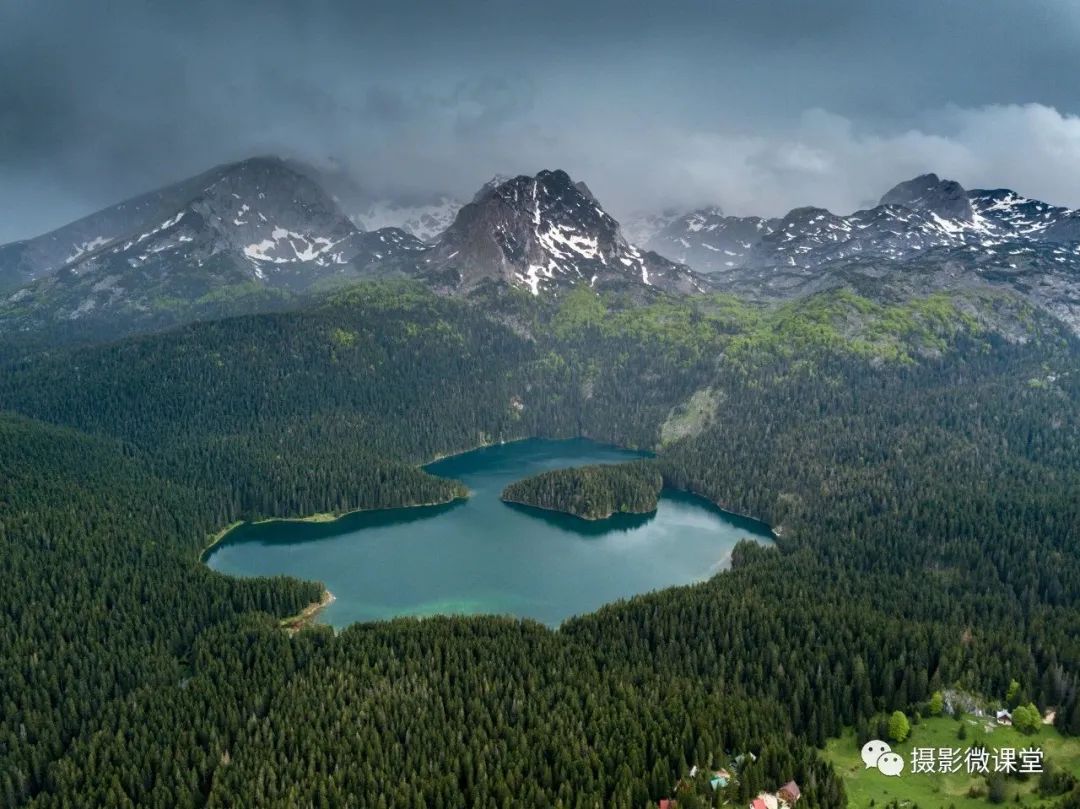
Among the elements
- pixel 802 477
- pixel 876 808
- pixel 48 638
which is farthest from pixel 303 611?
pixel 802 477

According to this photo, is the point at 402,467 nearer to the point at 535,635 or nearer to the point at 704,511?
the point at 704,511

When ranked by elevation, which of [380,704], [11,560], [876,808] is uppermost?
[11,560]

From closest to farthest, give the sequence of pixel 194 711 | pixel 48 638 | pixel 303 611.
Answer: pixel 194 711 → pixel 48 638 → pixel 303 611

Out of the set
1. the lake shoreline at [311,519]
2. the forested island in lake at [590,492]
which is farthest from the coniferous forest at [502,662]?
the forested island in lake at [590,492]

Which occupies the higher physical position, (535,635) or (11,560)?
(11,560)

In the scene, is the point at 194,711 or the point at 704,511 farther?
the point at 704,511

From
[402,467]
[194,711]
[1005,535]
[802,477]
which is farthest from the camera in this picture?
[402,467]

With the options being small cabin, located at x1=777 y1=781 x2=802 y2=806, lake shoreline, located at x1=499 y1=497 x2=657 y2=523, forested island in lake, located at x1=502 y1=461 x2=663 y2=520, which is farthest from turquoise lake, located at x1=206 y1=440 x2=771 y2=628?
small cabin, located at x1=777 y1=781 x2=802 y2=806

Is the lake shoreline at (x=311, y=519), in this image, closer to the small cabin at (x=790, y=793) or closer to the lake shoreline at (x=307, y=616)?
the lake shoreline at (x=307, y=616)

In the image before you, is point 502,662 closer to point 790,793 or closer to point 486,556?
point 790,793
